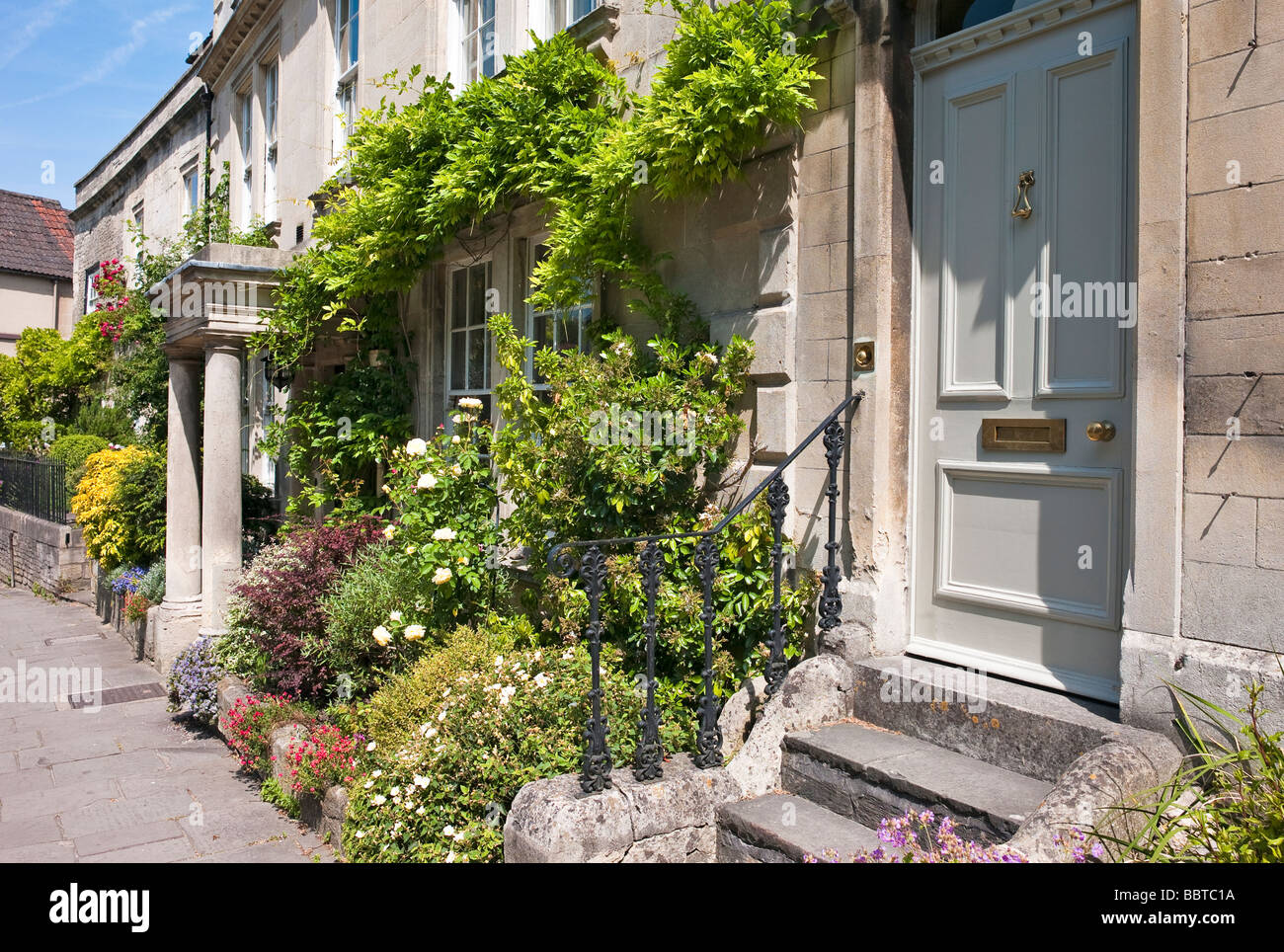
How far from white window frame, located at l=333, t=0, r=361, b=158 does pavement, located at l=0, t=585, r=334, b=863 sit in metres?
6.08

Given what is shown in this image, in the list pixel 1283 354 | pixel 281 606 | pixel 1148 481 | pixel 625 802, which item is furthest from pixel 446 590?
pixel 1283 354

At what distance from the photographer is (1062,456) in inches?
151

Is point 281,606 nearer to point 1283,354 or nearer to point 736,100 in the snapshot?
point 736,100

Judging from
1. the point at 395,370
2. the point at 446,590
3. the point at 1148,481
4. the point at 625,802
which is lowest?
the point at 625,802

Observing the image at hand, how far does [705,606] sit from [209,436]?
5.94 m

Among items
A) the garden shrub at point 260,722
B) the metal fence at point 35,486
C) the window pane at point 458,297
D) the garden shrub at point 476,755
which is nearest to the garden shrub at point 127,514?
the metal fence at point 35,486

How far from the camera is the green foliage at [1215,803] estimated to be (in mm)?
2641

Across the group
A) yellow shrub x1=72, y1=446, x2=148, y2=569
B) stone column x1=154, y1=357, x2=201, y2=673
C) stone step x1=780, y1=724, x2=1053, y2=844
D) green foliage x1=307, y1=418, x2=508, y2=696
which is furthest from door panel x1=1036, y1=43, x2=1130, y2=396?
yellow shrub x1=72, y1=446, x2=148, y2=569

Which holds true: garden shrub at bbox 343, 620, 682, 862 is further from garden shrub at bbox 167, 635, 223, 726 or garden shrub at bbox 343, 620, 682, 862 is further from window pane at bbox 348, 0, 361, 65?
window pane at bbox 348, 0, 361, 65

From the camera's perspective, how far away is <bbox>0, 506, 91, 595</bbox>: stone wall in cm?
1299

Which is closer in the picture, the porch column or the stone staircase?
the stone staircase

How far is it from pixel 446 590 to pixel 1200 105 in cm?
460
